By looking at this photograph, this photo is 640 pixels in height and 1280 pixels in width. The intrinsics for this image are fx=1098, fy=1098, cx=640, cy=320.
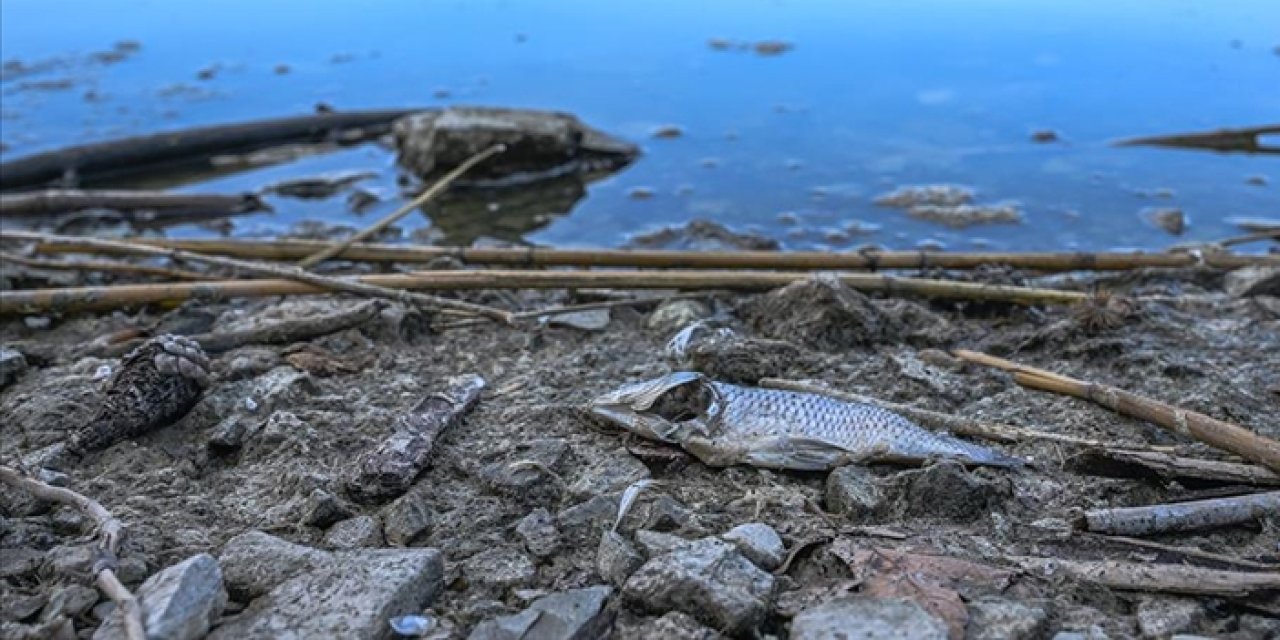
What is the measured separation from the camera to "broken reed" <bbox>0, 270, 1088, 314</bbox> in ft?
15.1

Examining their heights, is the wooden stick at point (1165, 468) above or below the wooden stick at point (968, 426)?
above

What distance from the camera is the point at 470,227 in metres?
7.20

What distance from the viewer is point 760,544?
2525 mm

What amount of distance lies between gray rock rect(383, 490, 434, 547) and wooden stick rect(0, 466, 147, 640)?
0.61 metres

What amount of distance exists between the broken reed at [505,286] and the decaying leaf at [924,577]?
2.19 meters

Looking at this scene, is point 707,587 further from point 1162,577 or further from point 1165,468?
point 1165,468

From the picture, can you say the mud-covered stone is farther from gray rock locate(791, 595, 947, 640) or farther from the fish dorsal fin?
gray rock locate(791, 595, 947, 640)

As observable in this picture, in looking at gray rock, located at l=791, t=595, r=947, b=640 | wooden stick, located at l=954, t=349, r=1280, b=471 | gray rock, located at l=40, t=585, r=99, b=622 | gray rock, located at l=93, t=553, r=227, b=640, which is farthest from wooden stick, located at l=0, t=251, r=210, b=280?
gray rock, located at l=791, t=595, r=947, b=640

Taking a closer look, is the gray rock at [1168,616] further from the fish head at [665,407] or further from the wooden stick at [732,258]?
the wooden stick at [732,258]

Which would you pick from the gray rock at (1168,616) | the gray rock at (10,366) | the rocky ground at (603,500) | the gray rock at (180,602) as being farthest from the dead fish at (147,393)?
the gray rock at (1168,616)

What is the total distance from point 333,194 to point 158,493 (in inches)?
204

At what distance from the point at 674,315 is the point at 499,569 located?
6.54 ft

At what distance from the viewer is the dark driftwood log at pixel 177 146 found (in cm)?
805

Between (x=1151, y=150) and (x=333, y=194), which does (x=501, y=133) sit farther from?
(x=1151, y=150)
